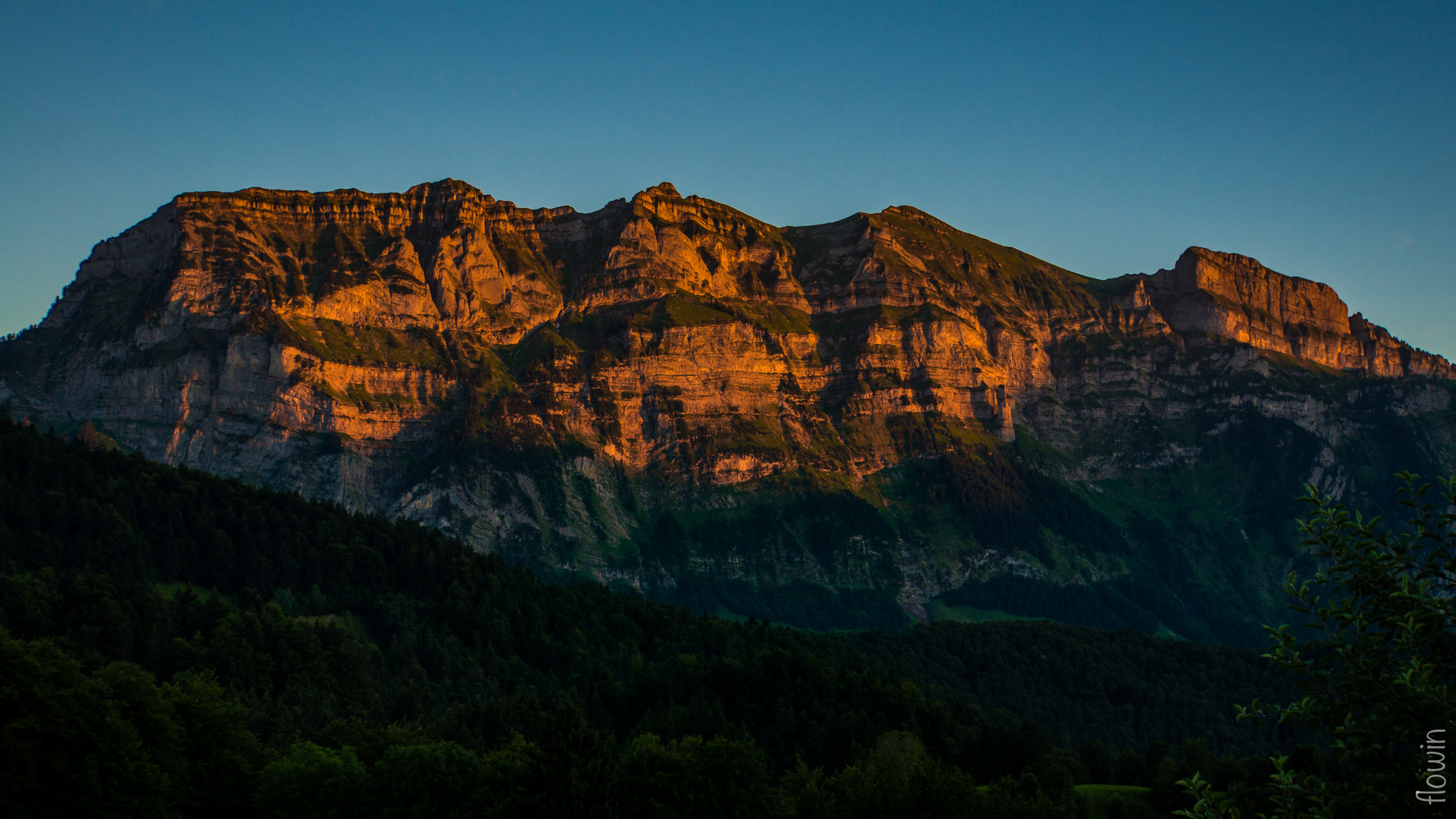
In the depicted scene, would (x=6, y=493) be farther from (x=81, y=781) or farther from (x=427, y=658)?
(x=81, y=781)

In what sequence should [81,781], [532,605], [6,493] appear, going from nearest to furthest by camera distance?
[81,781] → [6,493] → [532,605]

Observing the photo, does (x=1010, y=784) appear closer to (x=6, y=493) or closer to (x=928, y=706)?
(x=928, y=706)

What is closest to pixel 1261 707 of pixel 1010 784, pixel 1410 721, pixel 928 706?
pixel 1410 721

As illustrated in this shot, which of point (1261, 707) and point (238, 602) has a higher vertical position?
point (1261, 707)

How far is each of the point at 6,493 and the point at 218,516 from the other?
31169mm

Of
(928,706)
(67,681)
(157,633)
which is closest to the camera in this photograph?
(67,681)

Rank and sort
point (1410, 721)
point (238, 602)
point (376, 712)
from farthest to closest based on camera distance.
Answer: point (238, 602)
point (376, 712)
point (1410, 721)

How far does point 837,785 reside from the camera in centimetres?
7900

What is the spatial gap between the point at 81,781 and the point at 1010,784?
211ft

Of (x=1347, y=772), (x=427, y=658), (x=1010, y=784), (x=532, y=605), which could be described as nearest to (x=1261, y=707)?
(x=1010, y=784)

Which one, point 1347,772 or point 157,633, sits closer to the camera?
point 1347,772

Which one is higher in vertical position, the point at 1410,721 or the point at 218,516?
the point at 1410,721

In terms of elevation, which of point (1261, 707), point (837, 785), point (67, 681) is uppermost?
point (1261, 707)

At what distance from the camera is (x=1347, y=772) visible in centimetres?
9875
